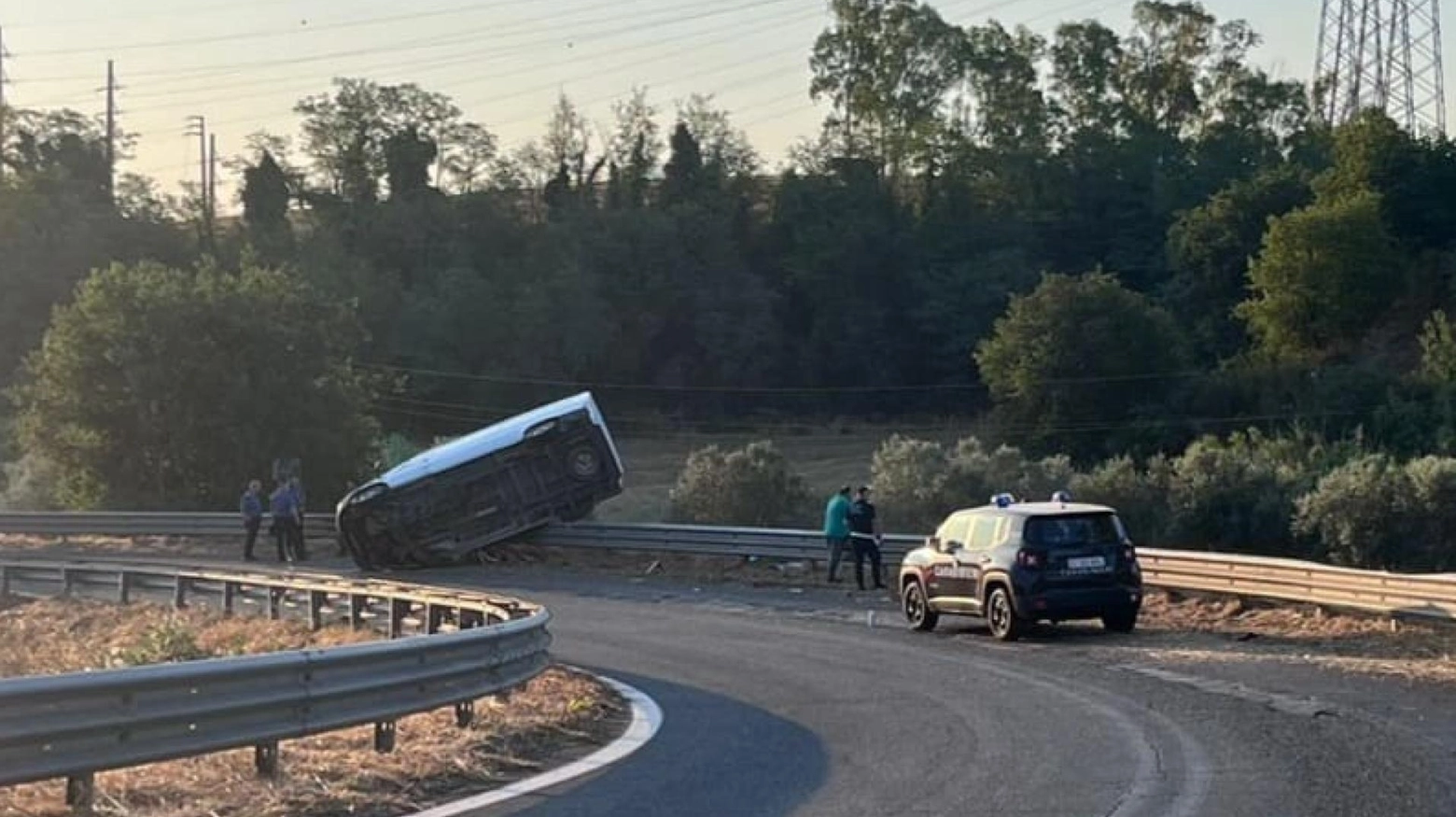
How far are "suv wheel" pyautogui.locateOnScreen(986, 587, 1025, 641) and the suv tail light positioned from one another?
0.38 meters

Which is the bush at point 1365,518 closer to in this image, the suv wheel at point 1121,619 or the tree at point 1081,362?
the suv wheel at point 1121,619

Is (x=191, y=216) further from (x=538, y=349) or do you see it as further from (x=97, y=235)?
(x=538, y=349)

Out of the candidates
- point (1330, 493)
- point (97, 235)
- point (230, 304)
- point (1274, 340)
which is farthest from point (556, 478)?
point (97, 235)

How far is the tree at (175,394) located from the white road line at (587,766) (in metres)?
37.2

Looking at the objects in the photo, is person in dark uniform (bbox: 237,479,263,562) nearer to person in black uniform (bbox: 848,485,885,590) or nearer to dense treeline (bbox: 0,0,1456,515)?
person in black uniform (bbox: 848,485,885,590)

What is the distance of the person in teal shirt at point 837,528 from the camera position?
29.2m

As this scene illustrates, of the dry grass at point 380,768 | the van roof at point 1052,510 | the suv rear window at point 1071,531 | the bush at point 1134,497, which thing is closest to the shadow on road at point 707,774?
the dry grass at point 380,768

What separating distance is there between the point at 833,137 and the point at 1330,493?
81.5 m

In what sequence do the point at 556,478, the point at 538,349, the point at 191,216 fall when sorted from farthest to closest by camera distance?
1. the point at 191,216
2. the point at 538,349
3. the point at 556,478

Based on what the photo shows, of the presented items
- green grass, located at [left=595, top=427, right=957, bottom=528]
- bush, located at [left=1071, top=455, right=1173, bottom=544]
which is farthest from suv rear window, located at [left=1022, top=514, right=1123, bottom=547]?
green grass, located at [left=595, top=427, right=957, bottom=528]

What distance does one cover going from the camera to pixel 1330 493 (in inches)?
1449

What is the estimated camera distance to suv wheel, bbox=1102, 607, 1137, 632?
2173cm

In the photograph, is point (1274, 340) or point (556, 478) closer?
point (556, 478)

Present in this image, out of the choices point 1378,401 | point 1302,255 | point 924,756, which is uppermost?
point 1302,255
